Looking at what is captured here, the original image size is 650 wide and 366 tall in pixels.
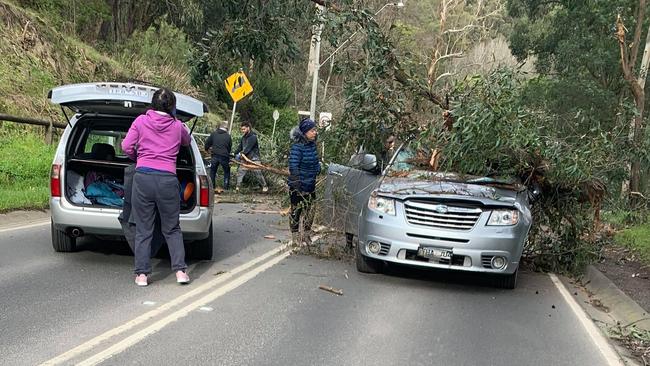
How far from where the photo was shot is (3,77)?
17828 millimetres

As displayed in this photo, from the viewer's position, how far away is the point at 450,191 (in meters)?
7.23

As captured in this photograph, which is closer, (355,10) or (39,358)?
(39,358)

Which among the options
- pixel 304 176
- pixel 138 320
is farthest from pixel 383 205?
pixel 138 320

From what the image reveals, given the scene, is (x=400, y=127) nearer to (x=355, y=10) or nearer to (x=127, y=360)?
(x=355, y=10)

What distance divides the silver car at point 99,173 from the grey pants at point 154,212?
23.6 inches

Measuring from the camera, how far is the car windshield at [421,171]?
7.70 metres

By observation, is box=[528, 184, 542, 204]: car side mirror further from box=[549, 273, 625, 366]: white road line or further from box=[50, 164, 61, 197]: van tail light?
box=[50, 164, 61, 197]: van tail light

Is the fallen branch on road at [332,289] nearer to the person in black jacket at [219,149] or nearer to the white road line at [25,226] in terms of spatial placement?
the white road line at [25,226]

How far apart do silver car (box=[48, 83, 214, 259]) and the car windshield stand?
242 centimetres

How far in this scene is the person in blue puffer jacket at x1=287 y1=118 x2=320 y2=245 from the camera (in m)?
9.14

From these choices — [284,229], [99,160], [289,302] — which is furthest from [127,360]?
[284,229]

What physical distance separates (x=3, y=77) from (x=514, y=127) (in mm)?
15174

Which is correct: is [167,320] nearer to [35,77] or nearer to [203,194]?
[203,194]

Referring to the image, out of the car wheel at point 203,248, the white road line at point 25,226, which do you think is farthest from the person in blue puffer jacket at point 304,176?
the white road line at point 25,226
